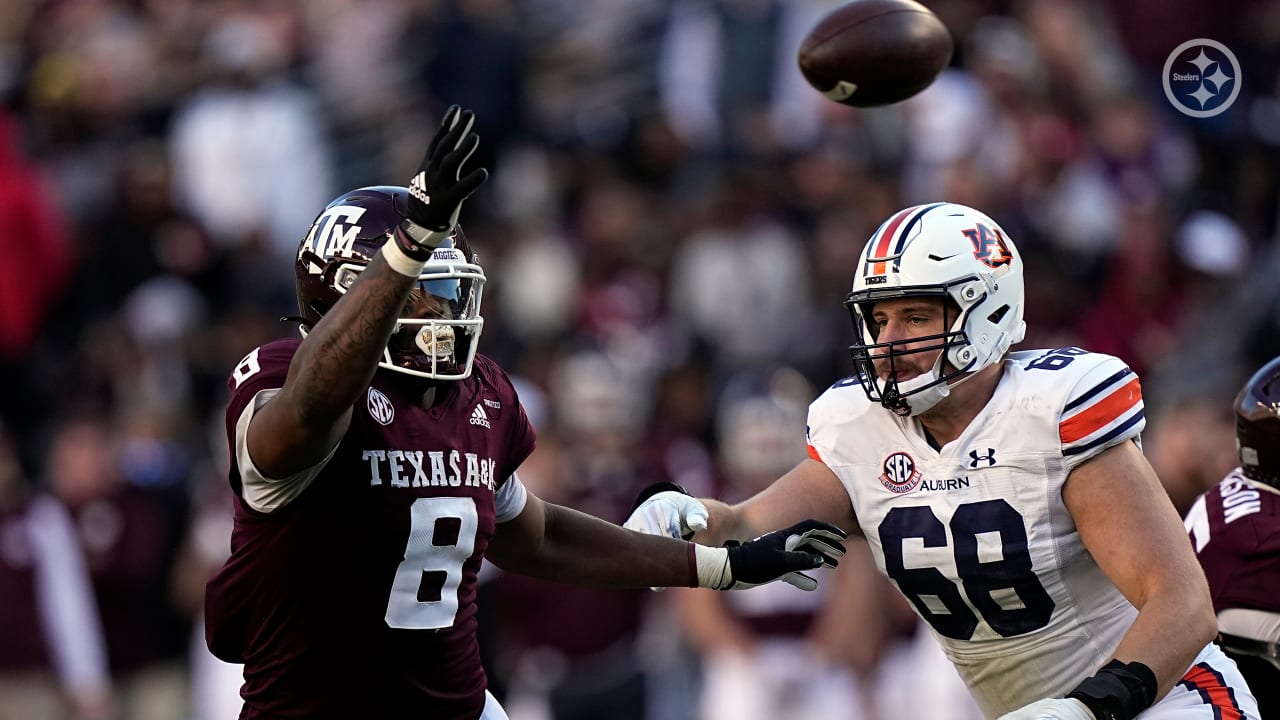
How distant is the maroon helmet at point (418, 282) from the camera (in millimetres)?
4004

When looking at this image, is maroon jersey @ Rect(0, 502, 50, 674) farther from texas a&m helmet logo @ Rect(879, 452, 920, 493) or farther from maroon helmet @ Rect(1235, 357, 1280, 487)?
maroon helmet @ Rect(1235, 357, 1280, 487)

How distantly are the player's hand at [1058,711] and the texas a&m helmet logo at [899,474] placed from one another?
2.44ft

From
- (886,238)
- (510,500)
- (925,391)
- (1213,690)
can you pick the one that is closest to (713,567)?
(510,500)

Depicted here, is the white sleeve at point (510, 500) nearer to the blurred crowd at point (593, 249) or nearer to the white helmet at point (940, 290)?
the white helmet at point (940, 290)

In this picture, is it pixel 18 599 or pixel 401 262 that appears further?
pixel 18 599

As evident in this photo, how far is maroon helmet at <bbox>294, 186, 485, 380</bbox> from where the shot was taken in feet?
13.1

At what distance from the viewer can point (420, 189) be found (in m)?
3.54

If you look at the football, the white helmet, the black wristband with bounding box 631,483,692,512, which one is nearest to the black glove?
the white helmet

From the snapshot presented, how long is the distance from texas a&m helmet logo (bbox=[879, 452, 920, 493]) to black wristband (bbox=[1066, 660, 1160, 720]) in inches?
27.2

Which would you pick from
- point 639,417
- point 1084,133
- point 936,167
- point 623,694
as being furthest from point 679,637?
point 1084,133

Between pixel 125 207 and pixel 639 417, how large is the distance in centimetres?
309

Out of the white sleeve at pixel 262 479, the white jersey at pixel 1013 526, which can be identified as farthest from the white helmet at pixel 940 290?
the white sleeve at pixel 262 479

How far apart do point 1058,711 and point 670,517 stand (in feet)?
3.95

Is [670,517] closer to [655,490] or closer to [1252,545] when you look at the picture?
[655,490]
